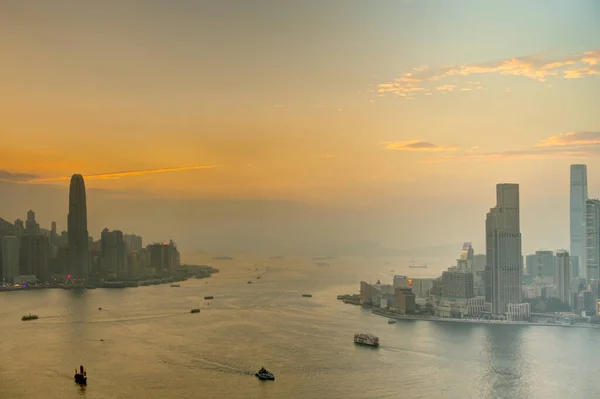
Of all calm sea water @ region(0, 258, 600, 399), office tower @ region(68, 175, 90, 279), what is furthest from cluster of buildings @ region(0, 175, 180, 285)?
calm sea water @ region(0, 258, 600, 399)

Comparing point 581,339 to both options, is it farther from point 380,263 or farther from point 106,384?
point 380,263

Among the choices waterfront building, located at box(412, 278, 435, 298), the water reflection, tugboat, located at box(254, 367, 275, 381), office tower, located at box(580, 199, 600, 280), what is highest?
office tower, located at box(580, 199, 600, 280)

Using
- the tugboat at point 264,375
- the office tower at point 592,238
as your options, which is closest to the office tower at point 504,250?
the office tower at point 592,238

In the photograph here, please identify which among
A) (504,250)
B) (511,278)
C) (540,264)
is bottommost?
(511,278)

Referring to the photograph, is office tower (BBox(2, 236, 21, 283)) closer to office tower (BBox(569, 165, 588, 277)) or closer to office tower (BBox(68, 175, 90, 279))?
office tower (BBox(68, 175, 90, 279))

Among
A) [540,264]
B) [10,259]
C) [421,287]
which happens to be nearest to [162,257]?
[10,259]

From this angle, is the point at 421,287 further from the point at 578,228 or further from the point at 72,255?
the point at 72,255
